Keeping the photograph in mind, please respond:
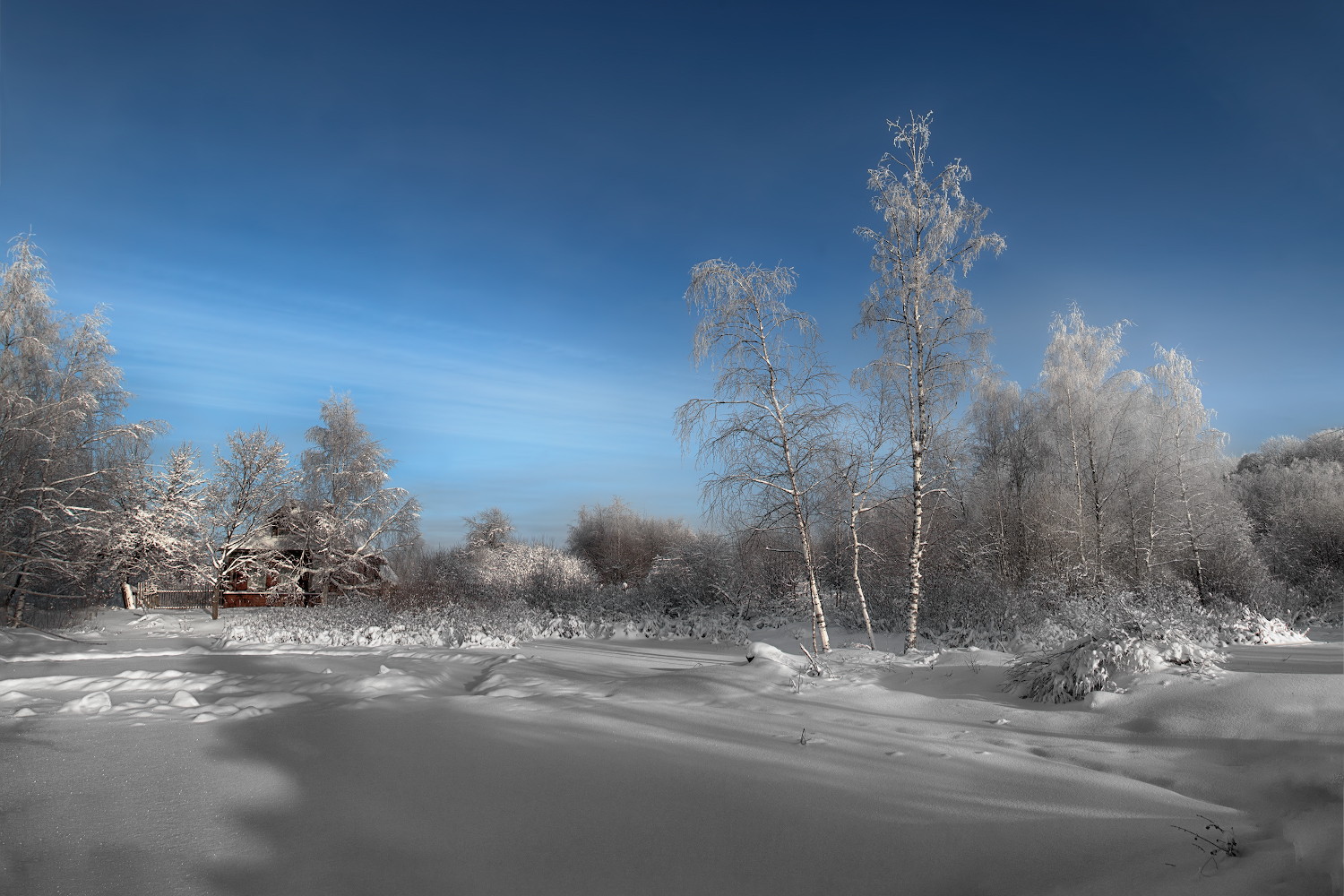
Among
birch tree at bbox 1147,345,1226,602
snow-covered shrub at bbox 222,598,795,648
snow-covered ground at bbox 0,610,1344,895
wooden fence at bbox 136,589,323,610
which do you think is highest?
birch tree at bbox 1147,345,1226,602

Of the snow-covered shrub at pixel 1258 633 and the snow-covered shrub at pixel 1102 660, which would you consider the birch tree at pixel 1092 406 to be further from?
the snow-covered shrub at pixel 1102 660

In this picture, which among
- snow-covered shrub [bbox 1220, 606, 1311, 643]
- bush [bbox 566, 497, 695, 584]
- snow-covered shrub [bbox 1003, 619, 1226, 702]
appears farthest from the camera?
bush [bbox 566, 497, 695, 584]

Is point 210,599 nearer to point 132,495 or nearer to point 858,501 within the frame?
point 132,495

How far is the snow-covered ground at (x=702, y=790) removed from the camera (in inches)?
101

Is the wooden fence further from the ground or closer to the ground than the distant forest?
closer to the ground

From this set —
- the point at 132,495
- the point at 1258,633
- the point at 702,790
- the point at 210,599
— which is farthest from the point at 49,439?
the point at 1258,633

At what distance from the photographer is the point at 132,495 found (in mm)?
19141

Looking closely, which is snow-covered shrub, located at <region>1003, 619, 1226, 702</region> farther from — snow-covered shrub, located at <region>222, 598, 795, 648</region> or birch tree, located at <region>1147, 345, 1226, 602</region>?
birch tree, located at <region>1147, 345, 1226, 602</region>

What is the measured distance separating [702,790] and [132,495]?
22541 millimetres

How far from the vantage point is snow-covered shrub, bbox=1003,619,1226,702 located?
492cm

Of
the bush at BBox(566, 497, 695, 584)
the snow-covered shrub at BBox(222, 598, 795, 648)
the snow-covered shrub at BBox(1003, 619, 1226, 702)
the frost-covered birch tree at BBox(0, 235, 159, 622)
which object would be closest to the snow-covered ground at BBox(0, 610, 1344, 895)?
the snow-covered shrub at BBox(1003, 619, 1226, 702)

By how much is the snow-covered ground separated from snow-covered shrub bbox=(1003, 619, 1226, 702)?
0.21 metres

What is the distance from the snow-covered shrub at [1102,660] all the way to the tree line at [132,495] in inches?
714

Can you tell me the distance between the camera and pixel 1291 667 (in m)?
5.77
